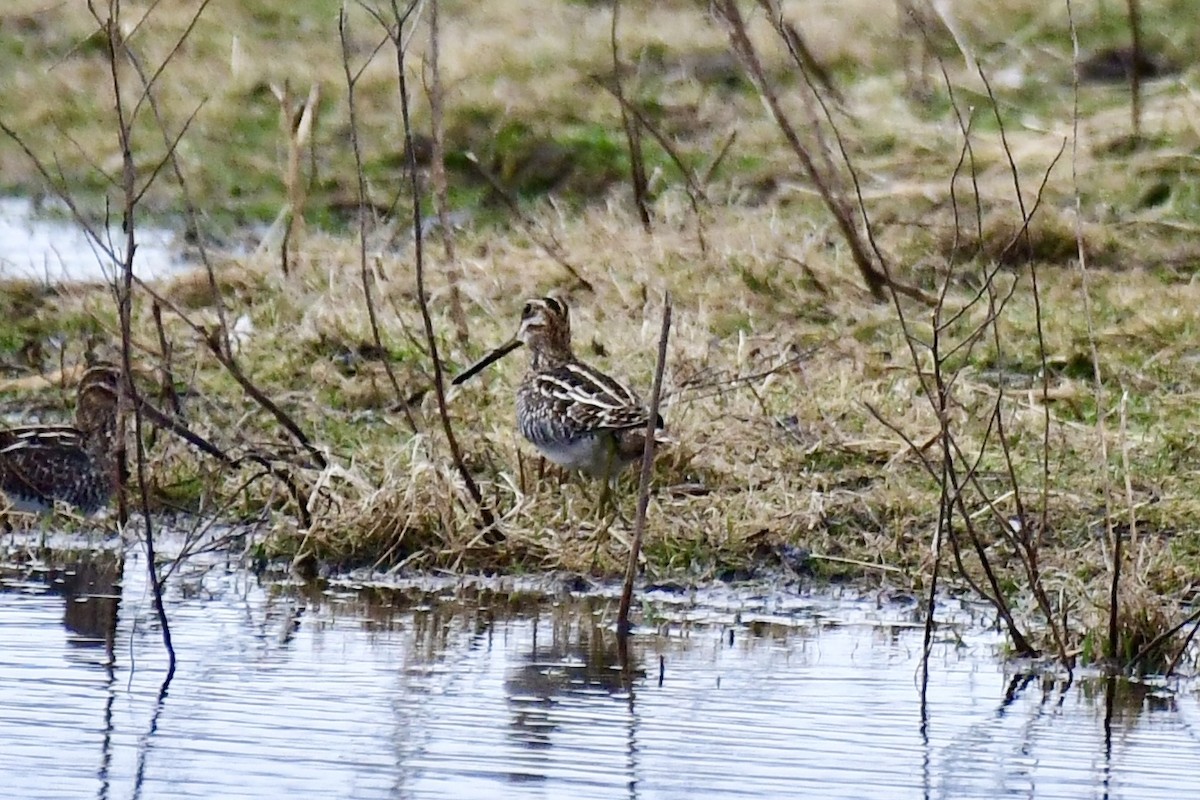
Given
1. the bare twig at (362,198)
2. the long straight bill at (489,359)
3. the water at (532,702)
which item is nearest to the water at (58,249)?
the long straight bill at (489,359)

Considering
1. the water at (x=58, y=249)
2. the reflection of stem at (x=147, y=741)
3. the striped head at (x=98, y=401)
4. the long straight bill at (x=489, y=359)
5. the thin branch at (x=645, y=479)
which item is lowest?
the reflection of stem at (x=147, y=741)

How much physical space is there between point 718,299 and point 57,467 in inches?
119

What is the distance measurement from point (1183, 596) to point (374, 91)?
8452 millimetres

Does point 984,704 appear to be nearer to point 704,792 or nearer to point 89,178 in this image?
point 704,792

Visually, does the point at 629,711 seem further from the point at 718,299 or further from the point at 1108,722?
the point at 718,299

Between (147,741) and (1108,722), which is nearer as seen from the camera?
(147,741)

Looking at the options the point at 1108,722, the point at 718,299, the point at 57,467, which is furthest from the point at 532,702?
the point at 718,299

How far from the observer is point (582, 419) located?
694 cm

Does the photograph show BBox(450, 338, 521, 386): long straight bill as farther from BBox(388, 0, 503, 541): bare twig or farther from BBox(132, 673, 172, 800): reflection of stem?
BBox(132, 673, 172, 800): reflection of stem

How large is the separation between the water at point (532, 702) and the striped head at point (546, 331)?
1377mm

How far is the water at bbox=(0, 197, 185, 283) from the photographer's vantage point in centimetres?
1041

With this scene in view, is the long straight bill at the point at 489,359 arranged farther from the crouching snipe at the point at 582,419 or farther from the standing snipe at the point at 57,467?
the standing snipe at the point at 57,467

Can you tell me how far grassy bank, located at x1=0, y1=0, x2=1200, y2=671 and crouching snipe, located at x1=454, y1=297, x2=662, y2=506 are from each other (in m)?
0.15

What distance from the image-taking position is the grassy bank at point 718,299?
268 inches
